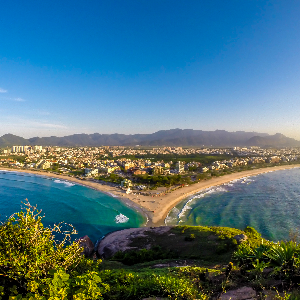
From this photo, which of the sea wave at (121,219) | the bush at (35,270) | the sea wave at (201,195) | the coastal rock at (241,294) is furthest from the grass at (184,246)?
the sea wave at (201,195)

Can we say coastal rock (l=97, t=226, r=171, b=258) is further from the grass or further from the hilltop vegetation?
the hilltop vegetation

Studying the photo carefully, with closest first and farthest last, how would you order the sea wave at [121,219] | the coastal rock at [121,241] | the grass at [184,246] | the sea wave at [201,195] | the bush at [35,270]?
the bush at [35,270]
the grass at [184,246]
the coastal rock at [121,241]
the sea wave at [121,219]
the sea wave at [201,195]

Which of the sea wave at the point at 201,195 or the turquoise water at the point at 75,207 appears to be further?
the sea wave at the point at 201,195

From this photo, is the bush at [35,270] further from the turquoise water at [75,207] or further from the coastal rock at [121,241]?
the turquoise water at [75,207]

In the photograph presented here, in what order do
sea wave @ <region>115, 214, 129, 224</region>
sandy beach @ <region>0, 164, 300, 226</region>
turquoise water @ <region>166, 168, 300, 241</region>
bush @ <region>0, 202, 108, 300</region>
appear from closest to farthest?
bush @ <region>0, 202, 108, 300</region> → turquoise water @ <region>166, 168, 300, 241</region> → sea wave @ <region>115, 214, 129, 224</region> → sandy beach @ <region>0, 164, 300, 226</region>

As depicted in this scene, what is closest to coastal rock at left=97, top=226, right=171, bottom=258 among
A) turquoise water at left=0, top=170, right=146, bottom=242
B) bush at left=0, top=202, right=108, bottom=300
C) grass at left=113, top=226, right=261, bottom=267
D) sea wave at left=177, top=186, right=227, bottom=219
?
grass at left=113, top=226, right=261, bottom=267

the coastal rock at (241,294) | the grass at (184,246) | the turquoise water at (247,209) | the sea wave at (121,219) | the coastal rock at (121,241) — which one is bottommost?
the sea wave at (121,219)

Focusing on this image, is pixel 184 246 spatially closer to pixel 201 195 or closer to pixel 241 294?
pixel 241 294
